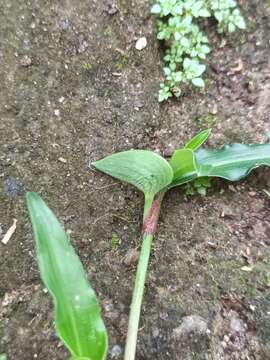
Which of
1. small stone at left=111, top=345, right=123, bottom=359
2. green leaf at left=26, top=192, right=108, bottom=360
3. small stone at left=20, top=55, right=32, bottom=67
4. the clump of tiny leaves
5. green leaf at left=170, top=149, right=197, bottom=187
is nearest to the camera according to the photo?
green leaf at left=26, top=192, right=108, bottom=360

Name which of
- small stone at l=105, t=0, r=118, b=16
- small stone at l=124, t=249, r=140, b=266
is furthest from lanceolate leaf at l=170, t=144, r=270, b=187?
small stone at l=105, t=0, r=118, b=16

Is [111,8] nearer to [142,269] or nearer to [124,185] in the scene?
[124,185]

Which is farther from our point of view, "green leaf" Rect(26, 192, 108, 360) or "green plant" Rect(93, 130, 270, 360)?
"green plant" Rect(93, 130, 270, 360)

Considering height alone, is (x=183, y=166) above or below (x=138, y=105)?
below

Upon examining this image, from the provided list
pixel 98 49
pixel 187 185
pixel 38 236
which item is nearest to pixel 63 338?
pixel 38 236

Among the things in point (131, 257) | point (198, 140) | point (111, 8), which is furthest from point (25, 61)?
point (131, 257)

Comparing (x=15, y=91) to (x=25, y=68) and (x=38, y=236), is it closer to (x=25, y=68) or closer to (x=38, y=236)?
(x=25, y=68)

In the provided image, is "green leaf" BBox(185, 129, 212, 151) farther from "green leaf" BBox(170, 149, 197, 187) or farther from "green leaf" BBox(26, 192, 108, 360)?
"green leaf" BBox(26, 192, 108, 360)

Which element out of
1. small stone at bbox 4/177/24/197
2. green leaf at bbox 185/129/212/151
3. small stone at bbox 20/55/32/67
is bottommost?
green leaf at bbox 185/129/212/151
